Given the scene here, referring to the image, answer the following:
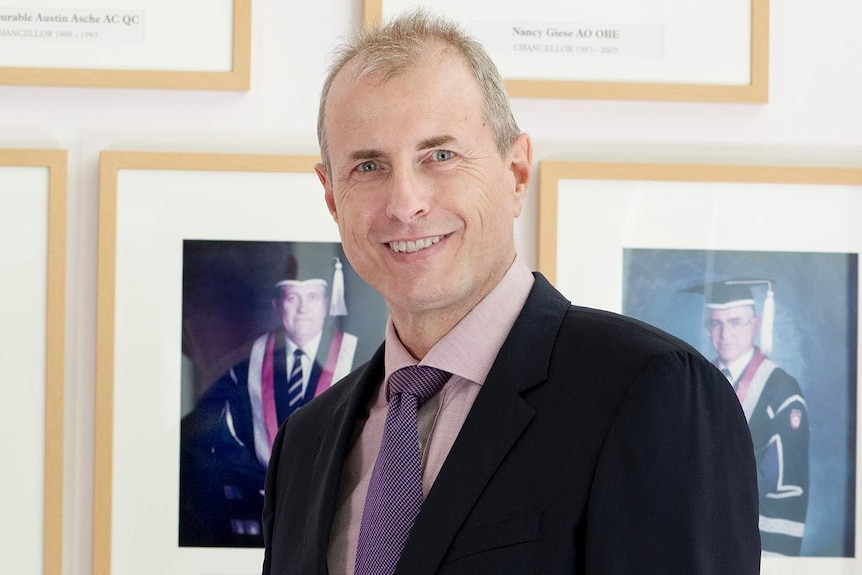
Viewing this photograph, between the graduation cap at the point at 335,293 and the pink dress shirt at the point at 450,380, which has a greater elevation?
the graduation cap at the point at 335,293

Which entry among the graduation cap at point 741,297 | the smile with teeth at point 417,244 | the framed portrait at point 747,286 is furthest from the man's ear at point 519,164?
the graduation cap at point 741,297

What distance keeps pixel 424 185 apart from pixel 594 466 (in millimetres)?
332

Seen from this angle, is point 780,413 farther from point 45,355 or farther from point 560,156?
point 45,355

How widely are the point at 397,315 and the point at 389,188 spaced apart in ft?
0.49

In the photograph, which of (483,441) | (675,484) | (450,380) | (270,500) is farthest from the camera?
(270,500)

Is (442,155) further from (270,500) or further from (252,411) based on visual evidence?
(252,411)

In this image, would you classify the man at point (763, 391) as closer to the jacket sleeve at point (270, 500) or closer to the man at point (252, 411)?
the man at point (252, 411)

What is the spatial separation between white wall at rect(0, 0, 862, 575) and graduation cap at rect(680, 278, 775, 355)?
7.5 inches

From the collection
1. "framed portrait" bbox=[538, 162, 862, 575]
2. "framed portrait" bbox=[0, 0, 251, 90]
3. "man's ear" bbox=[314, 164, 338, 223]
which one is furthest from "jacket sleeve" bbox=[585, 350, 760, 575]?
"framed portrait" bbox=[0, 0, 251, 90]

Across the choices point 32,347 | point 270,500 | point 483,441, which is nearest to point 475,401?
point 483,441

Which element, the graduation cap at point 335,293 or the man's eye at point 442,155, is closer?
the man's eye at point 442,155

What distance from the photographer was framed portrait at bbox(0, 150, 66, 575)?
1.54 meters

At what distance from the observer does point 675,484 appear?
2.76ft

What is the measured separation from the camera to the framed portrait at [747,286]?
158 cm
